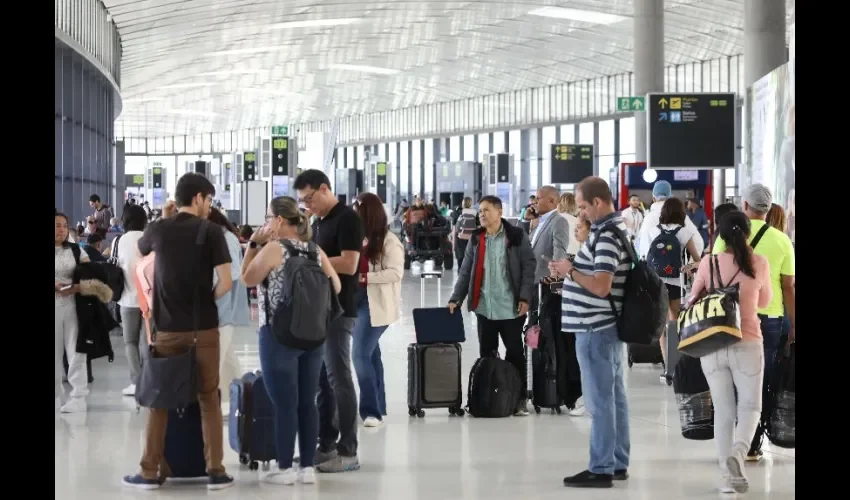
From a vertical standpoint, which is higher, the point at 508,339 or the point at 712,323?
the point at 712,323

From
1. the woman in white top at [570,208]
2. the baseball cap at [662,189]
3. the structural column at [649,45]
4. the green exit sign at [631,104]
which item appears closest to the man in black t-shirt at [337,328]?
the woman in white top at [570,208]

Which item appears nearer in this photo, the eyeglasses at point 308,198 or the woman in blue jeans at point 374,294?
the eyeglasses at point 308,198

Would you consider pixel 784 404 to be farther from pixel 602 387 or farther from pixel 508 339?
pixel 508 339

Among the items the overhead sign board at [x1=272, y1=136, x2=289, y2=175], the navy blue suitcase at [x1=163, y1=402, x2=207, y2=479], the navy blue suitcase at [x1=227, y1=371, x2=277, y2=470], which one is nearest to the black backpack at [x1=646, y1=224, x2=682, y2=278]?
the navy blue suitcase at [x1=227, y1=371, x2=277, y2=470]

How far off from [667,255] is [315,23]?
103 feet

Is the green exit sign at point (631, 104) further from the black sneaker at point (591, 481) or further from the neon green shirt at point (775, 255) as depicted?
the black sneaker at point (591, 481)

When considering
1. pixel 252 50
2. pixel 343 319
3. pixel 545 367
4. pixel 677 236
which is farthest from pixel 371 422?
pixel 252 50

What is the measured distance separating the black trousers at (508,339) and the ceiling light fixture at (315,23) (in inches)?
1267

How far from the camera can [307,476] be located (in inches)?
297

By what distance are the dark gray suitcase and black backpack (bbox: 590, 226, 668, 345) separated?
2.96 metres

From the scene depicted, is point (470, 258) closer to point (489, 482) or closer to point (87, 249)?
point (489, 482)

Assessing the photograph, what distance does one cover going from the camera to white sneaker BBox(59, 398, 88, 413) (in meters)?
10.4

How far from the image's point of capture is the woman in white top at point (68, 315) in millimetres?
10141
